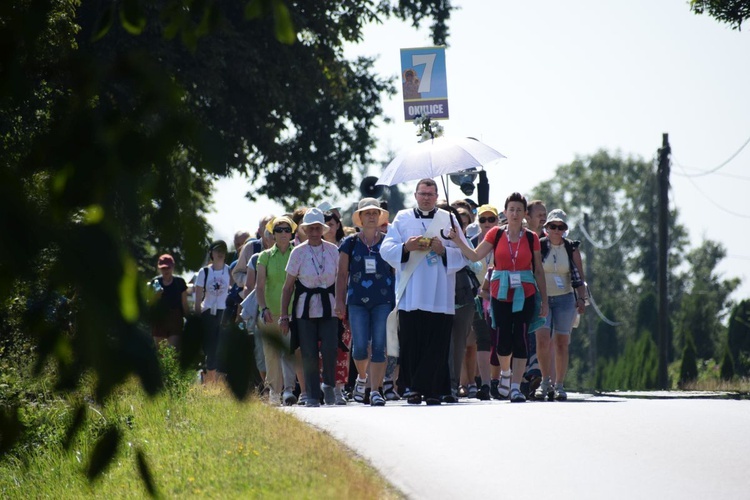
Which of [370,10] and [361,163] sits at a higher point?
[370,10]

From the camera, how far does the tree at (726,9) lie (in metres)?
22.8

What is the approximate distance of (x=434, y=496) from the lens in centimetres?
830

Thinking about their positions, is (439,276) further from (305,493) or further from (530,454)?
(305,493)

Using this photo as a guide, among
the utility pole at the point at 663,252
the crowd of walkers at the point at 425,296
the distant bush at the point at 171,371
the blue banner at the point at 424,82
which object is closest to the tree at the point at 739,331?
the utility pole at the point at 663,252

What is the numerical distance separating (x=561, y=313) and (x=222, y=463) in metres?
6.02

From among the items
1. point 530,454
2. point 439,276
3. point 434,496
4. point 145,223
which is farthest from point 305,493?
point 439,276

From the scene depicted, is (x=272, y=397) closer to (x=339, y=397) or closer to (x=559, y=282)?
(x=339, y=397)

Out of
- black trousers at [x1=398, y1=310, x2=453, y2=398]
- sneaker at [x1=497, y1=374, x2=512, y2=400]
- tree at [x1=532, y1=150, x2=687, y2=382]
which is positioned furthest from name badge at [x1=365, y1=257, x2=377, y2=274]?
tree at [x1=532, y1=150, x2=687, y2=382]

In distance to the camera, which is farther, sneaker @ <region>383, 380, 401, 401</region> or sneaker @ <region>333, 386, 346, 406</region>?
sneaker @ <region>383, 380, 401, 401</region>

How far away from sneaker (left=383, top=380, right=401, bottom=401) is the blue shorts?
162cm

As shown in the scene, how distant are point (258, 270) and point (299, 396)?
131 cm

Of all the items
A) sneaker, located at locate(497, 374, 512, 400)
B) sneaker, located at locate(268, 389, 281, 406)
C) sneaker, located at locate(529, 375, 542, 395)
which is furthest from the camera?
sneaker, located at locate(529, 375, 542, 395)

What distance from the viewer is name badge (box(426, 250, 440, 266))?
13.9 m

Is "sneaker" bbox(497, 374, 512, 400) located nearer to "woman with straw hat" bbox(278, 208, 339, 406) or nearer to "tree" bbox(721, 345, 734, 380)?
"woman with straw hat" bbox(278, 208, 339, 406)
